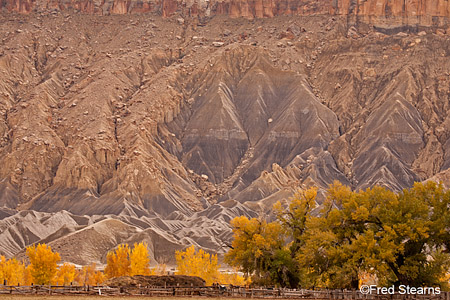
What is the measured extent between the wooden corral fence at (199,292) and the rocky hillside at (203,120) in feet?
237

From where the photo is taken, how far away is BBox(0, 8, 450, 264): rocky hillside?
146500 mm

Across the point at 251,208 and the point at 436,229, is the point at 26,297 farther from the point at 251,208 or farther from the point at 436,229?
the point at 251,208

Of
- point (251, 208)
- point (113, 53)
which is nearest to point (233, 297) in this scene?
point (251, 208)

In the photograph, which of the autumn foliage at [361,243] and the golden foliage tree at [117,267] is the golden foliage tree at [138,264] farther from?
the autumn foliage at [361,243]

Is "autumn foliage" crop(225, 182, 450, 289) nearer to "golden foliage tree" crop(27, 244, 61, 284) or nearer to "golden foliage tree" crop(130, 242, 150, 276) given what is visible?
"golden foliage tree" crop(130, 242, 150, 276)

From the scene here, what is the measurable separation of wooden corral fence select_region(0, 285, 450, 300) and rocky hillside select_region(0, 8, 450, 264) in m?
72.3

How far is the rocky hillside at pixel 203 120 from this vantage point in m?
146

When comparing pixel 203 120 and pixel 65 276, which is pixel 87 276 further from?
pixel 203 120

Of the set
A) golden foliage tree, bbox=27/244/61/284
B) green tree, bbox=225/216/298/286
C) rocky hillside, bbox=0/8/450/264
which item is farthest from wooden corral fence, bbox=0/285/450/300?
rocky hillside, bbox=0/8/450/264

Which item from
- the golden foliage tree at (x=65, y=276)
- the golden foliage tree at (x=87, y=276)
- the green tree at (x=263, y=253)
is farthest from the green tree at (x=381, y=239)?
the golden foliage tree at (x=87, y=276)

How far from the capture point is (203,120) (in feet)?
569

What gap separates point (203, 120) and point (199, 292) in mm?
125061

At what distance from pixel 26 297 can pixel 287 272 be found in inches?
727

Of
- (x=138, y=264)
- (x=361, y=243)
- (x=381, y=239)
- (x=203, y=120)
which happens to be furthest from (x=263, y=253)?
(x=203, y=120)
